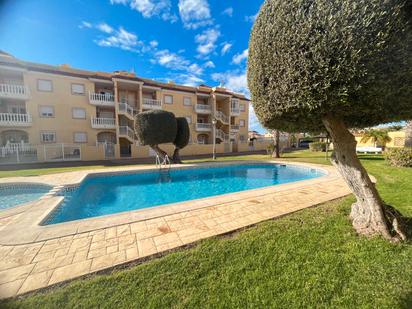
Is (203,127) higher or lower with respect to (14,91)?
lower

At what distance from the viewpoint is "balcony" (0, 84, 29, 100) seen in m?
16.9

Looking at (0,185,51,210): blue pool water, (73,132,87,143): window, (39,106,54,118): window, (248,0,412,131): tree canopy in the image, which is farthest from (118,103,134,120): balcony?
(248,0,412,131): tree canopy

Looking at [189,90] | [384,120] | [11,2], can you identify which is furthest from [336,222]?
[189,90]

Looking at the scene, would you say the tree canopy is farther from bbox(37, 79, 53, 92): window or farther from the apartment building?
bbox(37, 79, 53, 92): window

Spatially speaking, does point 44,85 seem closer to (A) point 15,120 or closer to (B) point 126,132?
(A) point 15,120

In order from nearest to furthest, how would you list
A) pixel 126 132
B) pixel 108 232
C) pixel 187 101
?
pixel 108 232
pixel 126 132
pixel 187 101

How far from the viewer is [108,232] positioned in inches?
153

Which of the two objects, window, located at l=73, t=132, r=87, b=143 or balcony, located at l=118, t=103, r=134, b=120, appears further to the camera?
balcony, located at l=118, t=103, r=134, b=120

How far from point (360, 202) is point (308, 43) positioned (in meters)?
3.41

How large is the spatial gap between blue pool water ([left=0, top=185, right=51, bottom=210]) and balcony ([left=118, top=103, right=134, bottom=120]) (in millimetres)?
14116

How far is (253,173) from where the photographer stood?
13945mm

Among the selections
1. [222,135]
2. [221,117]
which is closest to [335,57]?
[222,135]

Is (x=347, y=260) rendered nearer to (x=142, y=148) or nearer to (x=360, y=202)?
(x=360, y=202)

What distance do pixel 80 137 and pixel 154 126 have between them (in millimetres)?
12314
